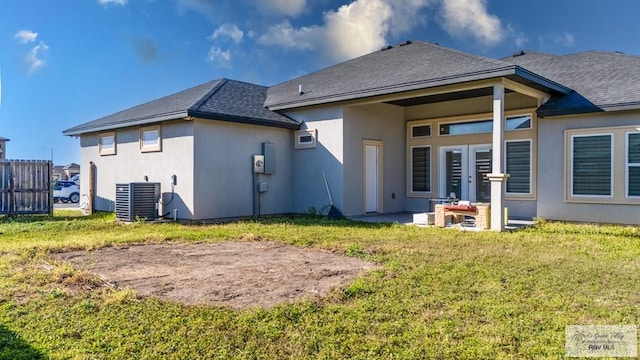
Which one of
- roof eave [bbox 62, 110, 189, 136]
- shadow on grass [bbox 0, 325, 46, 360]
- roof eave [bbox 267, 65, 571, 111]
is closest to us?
shadow on grass [bbox 0, 325, 46, 360]

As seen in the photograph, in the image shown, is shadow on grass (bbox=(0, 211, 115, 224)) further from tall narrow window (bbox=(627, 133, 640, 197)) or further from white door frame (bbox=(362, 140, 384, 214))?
tall narrow window (bbox=(627, 133, 640, 197))

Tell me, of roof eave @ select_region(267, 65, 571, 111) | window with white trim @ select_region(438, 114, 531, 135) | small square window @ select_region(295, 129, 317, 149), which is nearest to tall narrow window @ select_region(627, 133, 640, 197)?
roof eave @ select_region(267, 65, 571, 111)

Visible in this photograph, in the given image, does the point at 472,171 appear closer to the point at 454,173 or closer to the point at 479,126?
the point at 454,173

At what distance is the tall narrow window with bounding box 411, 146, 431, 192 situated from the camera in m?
13.7

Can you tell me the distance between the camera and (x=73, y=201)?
24.7 m

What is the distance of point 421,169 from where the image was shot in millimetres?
13836

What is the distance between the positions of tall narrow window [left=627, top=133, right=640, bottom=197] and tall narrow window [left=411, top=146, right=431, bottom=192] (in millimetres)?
5190

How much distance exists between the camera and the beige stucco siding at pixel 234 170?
446 inches

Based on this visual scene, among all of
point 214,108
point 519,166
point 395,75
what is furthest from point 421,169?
point 214,108

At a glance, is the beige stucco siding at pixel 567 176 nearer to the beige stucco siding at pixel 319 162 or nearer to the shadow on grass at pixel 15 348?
the beige stucco siding at pixel 319 162

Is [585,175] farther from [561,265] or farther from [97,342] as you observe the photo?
[97,342]

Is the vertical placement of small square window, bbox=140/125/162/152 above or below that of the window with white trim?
below

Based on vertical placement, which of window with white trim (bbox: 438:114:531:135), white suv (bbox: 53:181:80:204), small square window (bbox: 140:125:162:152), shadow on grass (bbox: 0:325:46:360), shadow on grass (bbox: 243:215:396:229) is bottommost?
shadow on grass (bbox: 0:325:46:360)

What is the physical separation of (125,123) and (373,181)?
24.6 feet
